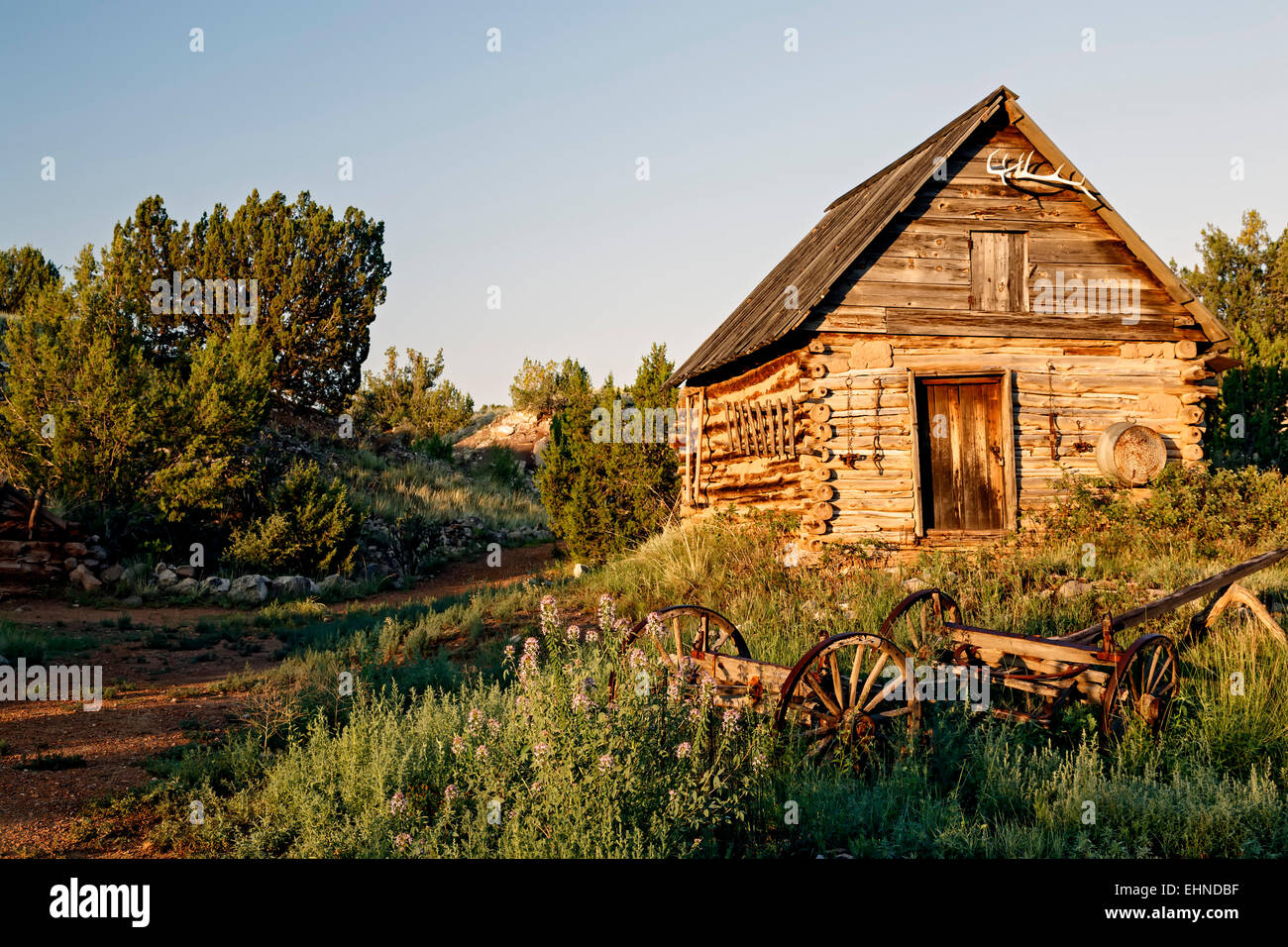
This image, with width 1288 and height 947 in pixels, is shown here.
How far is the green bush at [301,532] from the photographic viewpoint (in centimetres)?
1817

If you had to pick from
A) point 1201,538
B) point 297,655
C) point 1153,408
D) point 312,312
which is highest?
point 312,312

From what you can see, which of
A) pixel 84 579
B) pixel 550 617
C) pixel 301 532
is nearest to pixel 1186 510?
pixel 550 617

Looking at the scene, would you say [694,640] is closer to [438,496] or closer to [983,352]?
[983,352]

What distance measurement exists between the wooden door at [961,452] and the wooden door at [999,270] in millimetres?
1157

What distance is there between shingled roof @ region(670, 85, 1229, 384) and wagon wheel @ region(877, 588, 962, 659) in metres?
5.16

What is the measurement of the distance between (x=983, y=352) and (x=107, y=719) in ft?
39.2

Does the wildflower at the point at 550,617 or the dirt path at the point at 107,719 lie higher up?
the wildflower at the point at 550,617

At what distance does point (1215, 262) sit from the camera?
28.9 meters

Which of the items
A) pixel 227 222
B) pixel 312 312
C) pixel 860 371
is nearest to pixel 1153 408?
pixel 860 371

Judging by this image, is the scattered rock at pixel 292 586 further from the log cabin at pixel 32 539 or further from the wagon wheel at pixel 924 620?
the wagon wheel at pixel 924 620

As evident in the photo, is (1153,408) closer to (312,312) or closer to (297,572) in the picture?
(297,572)

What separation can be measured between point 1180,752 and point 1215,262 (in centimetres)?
2829

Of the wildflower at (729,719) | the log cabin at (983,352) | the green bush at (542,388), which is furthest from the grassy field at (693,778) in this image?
the green bush at (542,388)

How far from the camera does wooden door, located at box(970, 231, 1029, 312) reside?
1357cm
